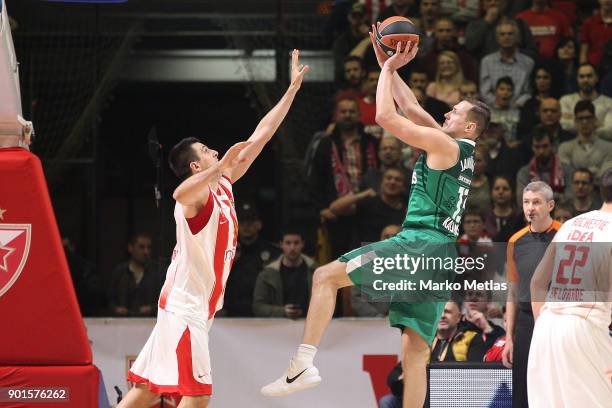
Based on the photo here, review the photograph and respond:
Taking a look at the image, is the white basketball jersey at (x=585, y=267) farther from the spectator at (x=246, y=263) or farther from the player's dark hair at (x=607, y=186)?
the spectator at (x=246, y=263)

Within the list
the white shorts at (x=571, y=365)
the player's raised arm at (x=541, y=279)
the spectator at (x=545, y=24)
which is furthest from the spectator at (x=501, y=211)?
the white shorts at (x=571, y=365)

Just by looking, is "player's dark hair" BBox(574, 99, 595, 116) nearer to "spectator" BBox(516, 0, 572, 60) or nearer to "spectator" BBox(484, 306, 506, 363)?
"spectator" BBox(516, 0, 572, 60)

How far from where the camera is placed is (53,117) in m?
11.8

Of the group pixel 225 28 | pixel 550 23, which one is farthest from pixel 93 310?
pixel 550 23

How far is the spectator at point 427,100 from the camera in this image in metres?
11.5

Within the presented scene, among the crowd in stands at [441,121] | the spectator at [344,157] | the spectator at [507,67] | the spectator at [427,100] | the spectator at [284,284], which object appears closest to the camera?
the spectator at [284,284]

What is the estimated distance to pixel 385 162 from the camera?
11.2 metres

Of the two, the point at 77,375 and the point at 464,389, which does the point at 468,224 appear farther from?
the point at 77,375

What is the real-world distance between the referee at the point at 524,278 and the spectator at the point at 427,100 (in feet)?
9.92

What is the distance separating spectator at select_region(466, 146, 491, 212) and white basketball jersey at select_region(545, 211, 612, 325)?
3610 mm

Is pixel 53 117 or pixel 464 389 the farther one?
Result: pixel 53 117

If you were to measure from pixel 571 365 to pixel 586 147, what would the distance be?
4.67 meters

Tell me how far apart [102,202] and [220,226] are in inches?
216

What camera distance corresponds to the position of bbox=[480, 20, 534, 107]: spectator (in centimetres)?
1196
